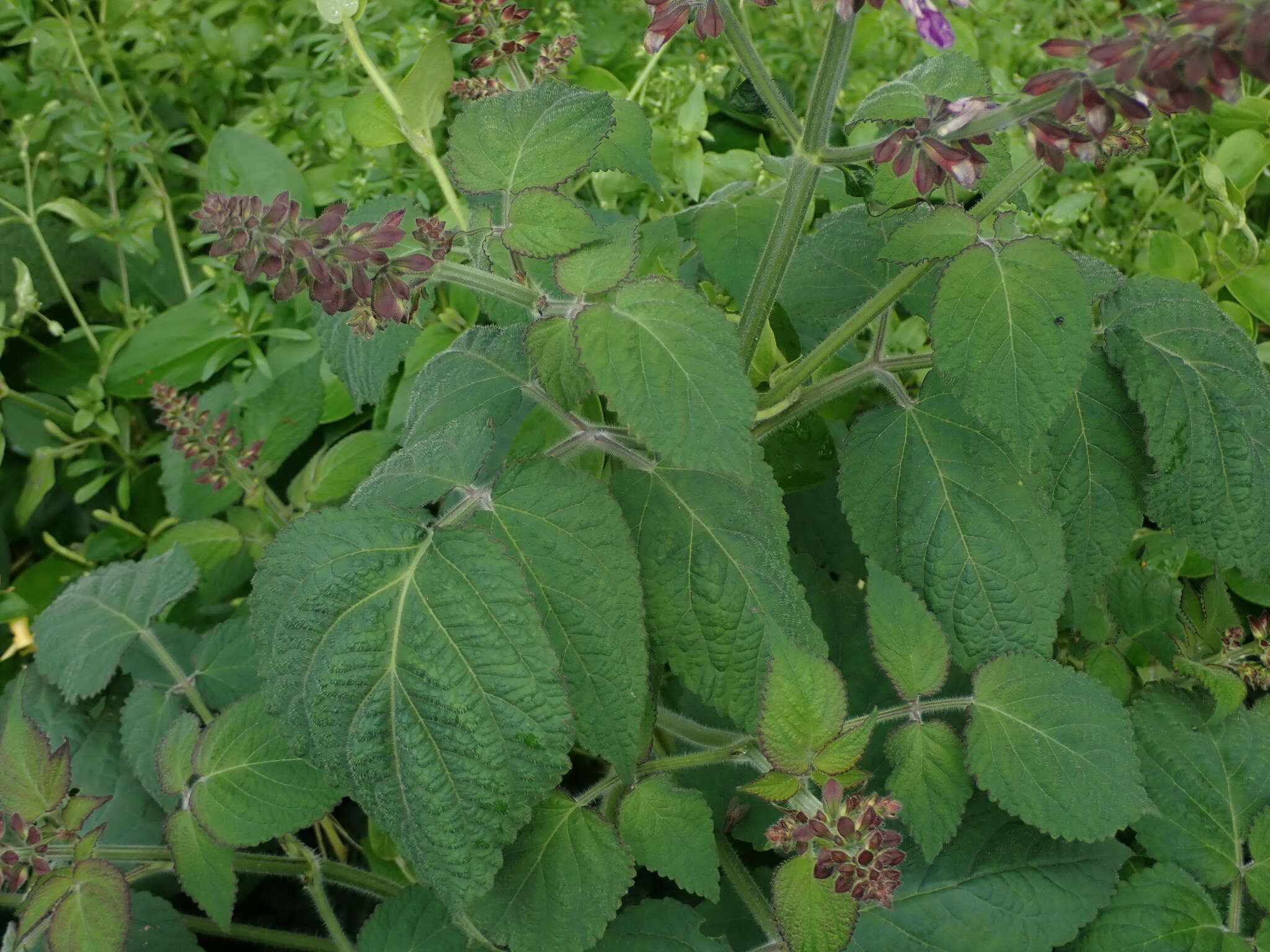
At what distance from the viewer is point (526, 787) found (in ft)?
2.88

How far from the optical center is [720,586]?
102 centimetres

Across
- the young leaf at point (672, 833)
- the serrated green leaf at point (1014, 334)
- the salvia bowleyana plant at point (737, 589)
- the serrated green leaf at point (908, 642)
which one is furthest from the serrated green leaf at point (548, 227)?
the young leaf at point (672, 833)

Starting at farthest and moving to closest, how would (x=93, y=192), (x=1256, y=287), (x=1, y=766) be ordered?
(x=93, y=192), (x=1256, y=287), (x=1, y=766)

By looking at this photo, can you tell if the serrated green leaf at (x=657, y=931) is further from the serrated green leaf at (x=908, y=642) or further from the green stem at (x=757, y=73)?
the green stem at (x=757, y=73)

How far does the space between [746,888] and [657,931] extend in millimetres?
115

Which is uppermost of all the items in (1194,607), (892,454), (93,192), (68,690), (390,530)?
(93,192)

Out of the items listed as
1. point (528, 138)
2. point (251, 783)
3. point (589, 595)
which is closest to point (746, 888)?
point (589, 595)

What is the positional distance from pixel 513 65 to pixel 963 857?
1.00 m

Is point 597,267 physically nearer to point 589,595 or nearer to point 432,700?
point 589,595

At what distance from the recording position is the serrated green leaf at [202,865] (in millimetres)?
1119

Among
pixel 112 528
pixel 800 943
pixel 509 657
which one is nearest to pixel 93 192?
pixel 112 528

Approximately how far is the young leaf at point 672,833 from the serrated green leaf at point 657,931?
0.17 ft

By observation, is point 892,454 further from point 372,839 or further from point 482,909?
point 372,839

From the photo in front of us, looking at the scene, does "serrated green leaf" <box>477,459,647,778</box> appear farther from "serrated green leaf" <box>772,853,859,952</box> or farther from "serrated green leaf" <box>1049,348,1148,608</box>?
"serrated green leaf" <box>1049,348,1148,608</box>
